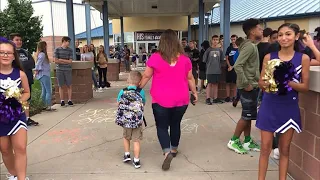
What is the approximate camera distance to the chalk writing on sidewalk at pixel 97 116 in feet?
22.2

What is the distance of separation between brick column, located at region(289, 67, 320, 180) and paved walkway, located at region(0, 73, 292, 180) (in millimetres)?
408

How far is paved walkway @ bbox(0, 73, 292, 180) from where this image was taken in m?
3.97

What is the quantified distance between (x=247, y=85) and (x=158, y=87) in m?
1.26

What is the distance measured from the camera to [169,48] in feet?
13.2

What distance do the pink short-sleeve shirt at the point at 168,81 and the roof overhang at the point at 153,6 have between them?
10660 millimetres

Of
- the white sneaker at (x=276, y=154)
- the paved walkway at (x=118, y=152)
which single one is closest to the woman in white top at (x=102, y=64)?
the paved walkway at (x=118, y=152)

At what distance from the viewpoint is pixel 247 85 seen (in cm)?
445

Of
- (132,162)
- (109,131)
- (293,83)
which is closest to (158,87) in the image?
(132,162)

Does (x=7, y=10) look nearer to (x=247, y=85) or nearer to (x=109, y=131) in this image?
(x=109, y=131)

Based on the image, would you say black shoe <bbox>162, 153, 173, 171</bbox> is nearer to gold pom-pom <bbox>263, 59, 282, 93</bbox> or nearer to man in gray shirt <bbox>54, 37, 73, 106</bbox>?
gold pom-pom <bbox>263, 59, 282, 93</bbox>

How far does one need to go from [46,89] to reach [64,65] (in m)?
0.80

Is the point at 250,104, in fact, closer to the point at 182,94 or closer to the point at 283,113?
the point at 182,94

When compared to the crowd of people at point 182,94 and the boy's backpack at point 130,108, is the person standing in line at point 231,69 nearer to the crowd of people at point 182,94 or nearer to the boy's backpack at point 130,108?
the crowd of people at point 182,94

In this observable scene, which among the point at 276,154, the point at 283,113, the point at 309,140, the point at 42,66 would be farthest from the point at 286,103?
the point at 42,66
